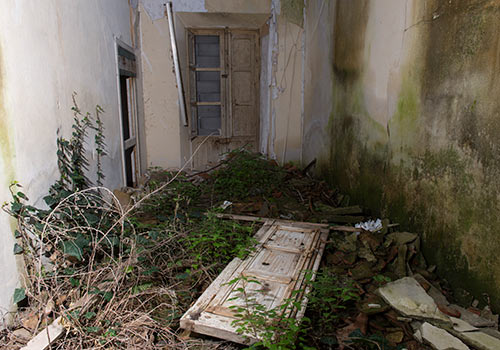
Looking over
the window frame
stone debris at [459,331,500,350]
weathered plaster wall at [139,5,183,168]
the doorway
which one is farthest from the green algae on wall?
stone debris at [459,331,500,350]

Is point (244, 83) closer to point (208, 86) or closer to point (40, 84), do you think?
point (208, 86)

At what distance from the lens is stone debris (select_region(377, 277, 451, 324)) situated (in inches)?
88.2

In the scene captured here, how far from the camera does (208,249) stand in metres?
2.99

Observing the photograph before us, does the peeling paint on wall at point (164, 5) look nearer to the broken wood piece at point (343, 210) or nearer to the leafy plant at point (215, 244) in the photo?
the broken wood piece at point (343, 210)

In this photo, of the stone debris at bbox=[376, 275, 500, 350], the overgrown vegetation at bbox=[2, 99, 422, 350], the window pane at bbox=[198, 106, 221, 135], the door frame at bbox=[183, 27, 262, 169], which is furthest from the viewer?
the window pane at bbox=[198, 106, 221, 135]

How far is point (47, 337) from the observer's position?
2.01 metres

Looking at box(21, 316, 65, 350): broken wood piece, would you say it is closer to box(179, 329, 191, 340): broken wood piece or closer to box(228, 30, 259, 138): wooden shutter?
box(179, 329, 191, 340): broken wood piece

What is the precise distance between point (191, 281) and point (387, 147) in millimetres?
2109

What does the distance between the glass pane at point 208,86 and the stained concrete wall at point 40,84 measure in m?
2.81

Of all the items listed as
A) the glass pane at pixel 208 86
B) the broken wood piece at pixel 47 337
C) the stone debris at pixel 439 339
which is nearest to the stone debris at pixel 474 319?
the stone debris at pixel 439 339

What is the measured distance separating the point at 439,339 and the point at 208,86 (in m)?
5.93

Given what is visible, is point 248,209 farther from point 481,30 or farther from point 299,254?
point 481,30

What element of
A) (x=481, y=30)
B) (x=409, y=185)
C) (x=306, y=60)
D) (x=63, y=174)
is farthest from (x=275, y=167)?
(x=481, y=30)

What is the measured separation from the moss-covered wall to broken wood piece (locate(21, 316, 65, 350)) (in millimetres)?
2537
